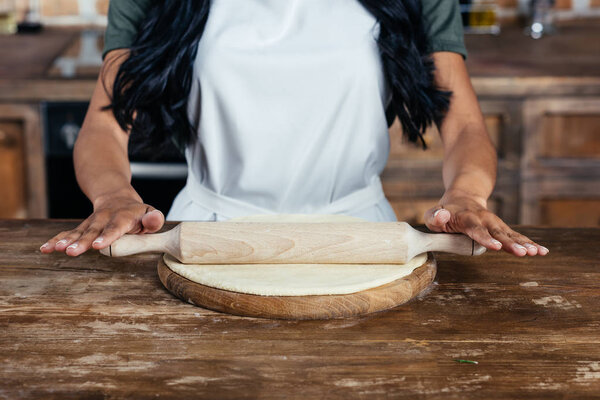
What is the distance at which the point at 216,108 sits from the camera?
1256mm

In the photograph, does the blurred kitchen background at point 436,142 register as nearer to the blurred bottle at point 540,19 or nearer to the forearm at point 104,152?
the blurred bottle at point 540,19

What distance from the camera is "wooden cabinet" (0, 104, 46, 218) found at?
6.56 feet

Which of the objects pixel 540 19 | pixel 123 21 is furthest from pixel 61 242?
pixel 540 19

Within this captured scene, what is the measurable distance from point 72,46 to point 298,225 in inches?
65.4

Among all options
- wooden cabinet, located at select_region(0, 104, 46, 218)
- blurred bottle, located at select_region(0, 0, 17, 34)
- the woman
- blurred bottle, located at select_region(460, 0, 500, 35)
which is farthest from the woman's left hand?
blurred bottle, located at select_region(0, 0, 17, 34)

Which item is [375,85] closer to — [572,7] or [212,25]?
[212,25]

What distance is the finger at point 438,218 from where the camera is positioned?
87 centimetres

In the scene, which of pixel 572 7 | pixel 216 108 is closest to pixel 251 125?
pixel 216 108

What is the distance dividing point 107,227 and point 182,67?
450 mm

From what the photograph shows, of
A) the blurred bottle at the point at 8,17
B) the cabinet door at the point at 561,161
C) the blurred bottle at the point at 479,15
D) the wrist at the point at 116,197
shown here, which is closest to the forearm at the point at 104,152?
the wrist at the point at 116,197

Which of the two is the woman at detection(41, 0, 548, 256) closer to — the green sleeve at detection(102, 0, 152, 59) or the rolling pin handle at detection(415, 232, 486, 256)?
the green sleeve at detection(102, 0, 152, 59)

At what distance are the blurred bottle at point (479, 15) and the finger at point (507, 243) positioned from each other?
1.73 metres

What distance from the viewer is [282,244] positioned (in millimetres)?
833

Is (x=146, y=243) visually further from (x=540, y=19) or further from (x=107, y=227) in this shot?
(x=540, y=19)
